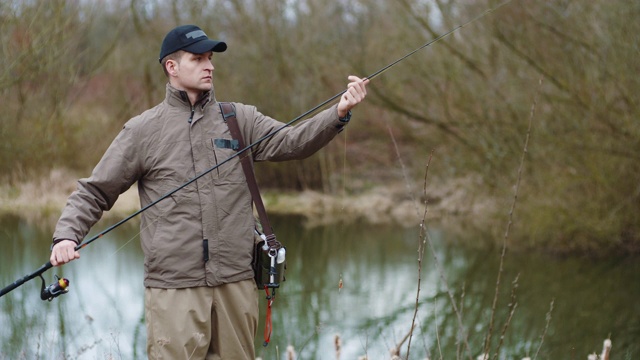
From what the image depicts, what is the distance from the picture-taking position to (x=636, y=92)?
8586mm

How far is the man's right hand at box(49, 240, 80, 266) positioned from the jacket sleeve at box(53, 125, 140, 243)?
92 mm

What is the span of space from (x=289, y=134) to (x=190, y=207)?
40cm

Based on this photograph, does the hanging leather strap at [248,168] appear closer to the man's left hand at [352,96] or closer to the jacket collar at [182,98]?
the jacket collar at [182,98]

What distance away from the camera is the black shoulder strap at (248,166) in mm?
2742

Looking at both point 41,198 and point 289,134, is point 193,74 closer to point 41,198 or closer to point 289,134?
point 289,134

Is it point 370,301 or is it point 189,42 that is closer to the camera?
point 189,42

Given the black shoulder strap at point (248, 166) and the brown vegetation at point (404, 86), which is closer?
the black shoulder strap at point (248, 166)

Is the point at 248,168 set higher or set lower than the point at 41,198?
lower

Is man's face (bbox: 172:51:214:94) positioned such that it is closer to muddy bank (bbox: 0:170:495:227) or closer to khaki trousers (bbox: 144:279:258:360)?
khaki trousers (bbox: 144:279:258:360)

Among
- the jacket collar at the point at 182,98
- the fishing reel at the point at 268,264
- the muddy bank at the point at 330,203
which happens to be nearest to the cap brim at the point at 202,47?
the jacket collar at the point at 182,98

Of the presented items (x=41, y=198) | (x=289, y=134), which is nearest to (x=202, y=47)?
(x=289, y=134)

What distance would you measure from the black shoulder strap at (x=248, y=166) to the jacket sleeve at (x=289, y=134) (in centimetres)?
5

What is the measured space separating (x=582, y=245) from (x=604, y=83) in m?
2.40

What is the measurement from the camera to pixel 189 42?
2766 millimetres
